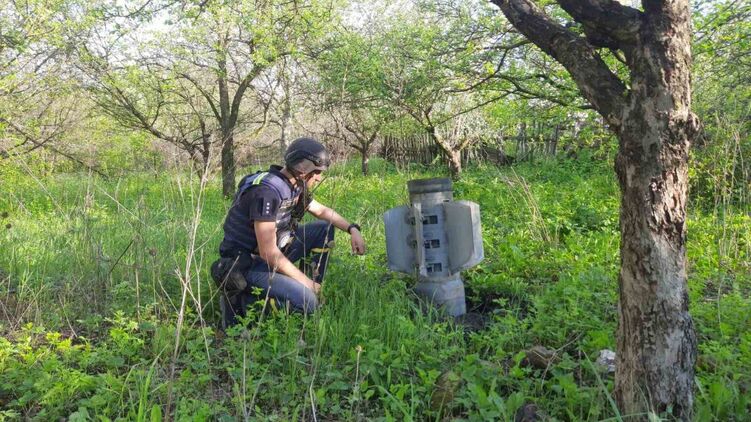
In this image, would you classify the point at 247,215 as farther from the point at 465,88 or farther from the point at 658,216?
the point at 465,88

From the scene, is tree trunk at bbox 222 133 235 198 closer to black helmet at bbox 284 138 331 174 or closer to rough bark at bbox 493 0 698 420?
black helmet at bbox 284 138 331 174

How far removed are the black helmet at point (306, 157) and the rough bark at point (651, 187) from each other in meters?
1.83

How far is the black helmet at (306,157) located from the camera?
3.44m

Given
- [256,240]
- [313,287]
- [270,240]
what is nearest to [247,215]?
[256,240]

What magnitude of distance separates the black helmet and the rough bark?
6.02 ft

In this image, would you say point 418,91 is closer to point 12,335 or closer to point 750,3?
point 750,3

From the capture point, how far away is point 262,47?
876 cm

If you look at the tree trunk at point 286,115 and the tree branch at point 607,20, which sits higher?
the tree trunk at point 286,115

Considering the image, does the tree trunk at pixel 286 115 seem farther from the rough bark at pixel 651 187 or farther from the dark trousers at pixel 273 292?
the rough bark at pixel 651 187

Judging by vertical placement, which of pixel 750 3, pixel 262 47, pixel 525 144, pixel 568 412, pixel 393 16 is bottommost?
pixel 568 412

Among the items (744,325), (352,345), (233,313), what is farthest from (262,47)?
(744,325)

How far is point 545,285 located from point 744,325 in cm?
126

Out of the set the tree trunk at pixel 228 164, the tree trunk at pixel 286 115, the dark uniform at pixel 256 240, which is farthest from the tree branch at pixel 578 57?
the tree trunk at pixel 286 115

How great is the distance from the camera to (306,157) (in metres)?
3.45
